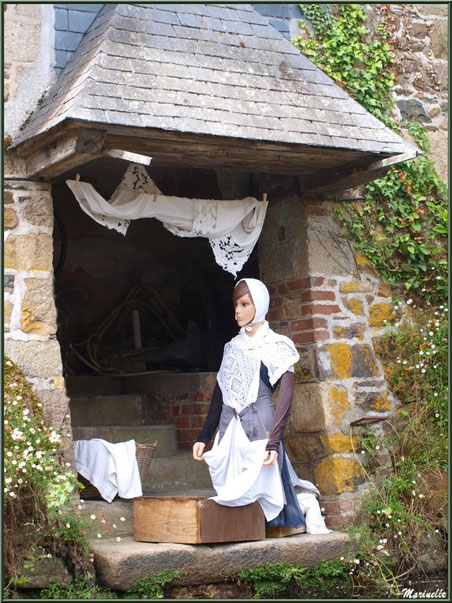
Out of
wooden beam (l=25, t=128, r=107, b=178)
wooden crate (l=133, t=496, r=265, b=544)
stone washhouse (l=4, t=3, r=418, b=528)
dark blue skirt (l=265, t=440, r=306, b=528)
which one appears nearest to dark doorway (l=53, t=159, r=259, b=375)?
stone washhouse (l=4, t=3, r=418, b=528)

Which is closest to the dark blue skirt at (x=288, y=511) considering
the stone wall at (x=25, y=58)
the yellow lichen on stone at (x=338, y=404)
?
the yellow lichen on stone at (x=338, y=404)

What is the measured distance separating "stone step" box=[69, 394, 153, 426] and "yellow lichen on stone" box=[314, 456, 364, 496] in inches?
70.6

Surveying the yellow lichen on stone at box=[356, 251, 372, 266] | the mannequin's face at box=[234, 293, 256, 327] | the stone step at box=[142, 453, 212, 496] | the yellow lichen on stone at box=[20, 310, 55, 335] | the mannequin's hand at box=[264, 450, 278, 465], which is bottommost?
the stone step at box=[142, 453, 212, 496]

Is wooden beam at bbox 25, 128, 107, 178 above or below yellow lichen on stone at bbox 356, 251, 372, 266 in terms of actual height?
above

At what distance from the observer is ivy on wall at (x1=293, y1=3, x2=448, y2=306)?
6723 millimetres

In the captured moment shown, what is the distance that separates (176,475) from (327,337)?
1.52 m

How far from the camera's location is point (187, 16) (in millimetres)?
6098

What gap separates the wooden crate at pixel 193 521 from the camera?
5.25 meters

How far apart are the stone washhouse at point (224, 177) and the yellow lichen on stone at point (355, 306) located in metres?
0.01

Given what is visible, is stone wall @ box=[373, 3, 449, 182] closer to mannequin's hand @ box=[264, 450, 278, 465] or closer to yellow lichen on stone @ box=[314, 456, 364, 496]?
yellow lichen on stone @ box=[314, 456, 364, 496]

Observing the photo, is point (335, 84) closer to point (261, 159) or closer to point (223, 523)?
point (261, 159)

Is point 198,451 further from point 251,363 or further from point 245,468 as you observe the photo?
point 251,363

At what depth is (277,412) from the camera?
5.56 meters

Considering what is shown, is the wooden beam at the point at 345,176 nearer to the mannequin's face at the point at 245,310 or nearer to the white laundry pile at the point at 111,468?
the mannequin's face at the point at 245,310
